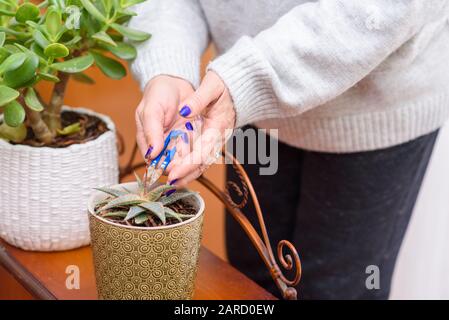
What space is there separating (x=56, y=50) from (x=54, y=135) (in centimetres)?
15

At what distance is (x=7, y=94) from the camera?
64 cm

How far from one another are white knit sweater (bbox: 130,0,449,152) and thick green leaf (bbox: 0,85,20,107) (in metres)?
0.18

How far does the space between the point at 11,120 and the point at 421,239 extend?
0.94 metres

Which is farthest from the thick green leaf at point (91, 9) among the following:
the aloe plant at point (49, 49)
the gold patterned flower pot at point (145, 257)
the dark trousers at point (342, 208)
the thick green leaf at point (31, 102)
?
the dark trousers at point (342, 208)

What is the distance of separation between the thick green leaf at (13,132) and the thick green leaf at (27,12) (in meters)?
0.12

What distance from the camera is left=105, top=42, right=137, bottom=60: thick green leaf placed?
0.79 m

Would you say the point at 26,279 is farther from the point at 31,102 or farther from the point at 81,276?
the point at 31,102

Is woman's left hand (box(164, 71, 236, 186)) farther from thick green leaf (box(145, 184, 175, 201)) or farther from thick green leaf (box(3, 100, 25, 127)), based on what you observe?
thick green leaf (box(3, 100, 25, 127))

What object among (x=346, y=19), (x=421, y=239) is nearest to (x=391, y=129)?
(x=346, y=19)

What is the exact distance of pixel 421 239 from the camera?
4.42 feet

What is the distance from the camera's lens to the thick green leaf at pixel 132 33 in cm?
76

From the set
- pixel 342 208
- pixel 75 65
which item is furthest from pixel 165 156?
pixel 342 208

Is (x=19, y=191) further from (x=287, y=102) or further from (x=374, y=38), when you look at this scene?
(x=374, y=38)
